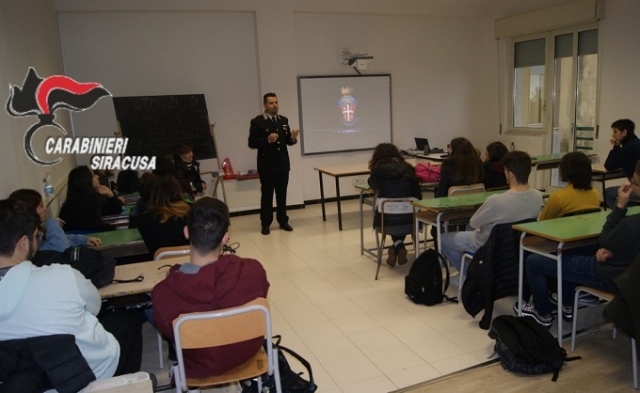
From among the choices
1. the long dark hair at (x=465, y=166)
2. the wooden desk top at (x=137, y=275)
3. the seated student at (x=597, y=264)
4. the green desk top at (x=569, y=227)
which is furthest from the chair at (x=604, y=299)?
the wooden desk top at (x=137, y=275)

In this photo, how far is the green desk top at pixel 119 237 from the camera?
3.39 meters

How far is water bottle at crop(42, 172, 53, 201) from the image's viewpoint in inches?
162

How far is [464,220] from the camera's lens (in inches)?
164

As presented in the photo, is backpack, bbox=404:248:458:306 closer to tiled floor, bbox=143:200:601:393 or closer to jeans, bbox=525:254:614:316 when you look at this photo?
tiled floor, bbox=143:200:601:393

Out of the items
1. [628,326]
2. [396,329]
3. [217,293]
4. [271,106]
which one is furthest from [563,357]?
[271,106]

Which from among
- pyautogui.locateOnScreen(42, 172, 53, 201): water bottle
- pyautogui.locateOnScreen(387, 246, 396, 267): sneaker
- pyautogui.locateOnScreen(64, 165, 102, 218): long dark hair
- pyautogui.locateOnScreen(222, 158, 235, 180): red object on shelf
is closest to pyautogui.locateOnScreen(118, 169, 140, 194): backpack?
pyautogui.locateOnScreen(222, 158, 235, 180): red object on shelf

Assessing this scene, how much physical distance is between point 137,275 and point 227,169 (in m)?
4.62

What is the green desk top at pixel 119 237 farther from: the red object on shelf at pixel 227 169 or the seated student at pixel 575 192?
the red object on shelf at pixel 227 169

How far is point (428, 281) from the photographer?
12.6 feet

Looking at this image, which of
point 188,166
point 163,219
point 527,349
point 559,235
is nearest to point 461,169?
point 559,235

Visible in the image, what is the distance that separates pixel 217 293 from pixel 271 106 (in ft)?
14.1

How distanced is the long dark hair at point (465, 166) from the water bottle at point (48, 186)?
345 cm

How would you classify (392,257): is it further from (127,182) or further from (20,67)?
(20,67)

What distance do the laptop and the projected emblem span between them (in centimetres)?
106
